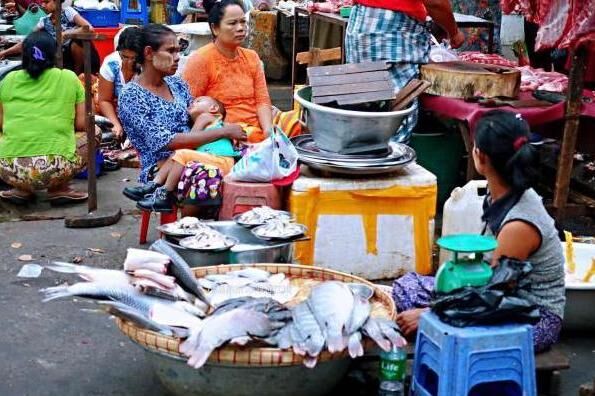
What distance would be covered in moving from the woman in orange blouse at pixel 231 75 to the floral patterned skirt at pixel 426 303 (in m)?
2.22

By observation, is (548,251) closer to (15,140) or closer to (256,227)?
(256,227)

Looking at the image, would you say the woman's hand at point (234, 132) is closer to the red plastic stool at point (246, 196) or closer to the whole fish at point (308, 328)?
the red plastic stool at point (246, 196)

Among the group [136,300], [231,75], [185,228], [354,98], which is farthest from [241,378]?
[231,75]

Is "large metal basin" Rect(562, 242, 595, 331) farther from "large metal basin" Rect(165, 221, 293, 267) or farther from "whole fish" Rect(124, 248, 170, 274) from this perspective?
"whole fish" Rect(124, 248, 170, 274)

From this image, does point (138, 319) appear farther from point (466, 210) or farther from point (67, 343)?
point (466, 210)

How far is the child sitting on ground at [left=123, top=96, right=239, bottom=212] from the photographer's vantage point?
5.82 m

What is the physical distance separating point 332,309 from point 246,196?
1712 mm

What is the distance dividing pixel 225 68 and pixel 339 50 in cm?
200

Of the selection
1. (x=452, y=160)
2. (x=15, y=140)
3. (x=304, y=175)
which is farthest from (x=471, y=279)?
(x=15, y=140)

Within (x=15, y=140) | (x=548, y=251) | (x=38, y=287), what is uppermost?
(x=548, y=251)

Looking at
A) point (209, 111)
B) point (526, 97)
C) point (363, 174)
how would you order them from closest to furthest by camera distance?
point (363, 174) → point (209, 111) → point (526, 97)

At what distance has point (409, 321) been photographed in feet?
13.8

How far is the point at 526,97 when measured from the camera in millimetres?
6605

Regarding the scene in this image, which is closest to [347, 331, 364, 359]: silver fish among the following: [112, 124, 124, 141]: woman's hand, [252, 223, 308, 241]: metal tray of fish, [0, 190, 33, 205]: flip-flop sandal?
[252, 223, 308, 241]: metal tray of fish
